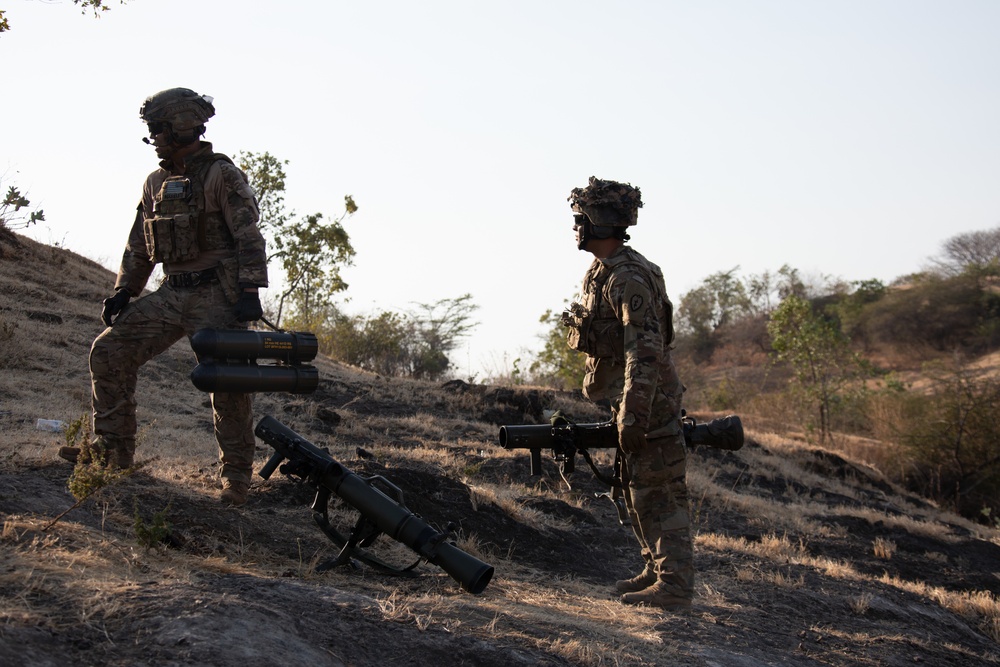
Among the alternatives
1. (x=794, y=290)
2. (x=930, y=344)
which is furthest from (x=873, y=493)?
(x=794, y=290)

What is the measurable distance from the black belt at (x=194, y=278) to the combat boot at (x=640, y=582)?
2698 mm

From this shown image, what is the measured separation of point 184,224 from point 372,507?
1.89 m

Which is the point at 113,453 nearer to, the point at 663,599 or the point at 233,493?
the point at 233,493

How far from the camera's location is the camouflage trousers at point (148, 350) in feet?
17.2

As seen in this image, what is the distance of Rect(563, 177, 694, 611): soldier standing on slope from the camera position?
190 inches

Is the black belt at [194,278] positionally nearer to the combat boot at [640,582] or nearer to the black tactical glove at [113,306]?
the black tactical glove at [113,306]

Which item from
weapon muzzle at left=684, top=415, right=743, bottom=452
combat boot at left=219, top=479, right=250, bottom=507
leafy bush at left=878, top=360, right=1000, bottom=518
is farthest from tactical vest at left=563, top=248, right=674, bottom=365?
leafy bush at left=878, top=360, right=1000, bottom=518

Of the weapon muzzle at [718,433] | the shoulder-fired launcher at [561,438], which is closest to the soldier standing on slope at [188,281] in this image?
the shoulder-fired launcher at [561,438]

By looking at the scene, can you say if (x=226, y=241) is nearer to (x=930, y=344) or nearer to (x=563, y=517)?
(x=563, y=517)

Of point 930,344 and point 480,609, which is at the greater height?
point 930,344

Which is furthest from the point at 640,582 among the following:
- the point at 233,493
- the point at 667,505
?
the point at 233,493

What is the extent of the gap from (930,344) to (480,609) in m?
39.7

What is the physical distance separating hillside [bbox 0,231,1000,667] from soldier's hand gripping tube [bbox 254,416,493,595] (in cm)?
15

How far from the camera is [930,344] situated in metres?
40.1
